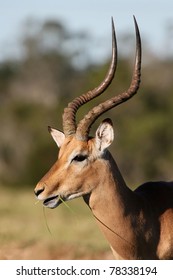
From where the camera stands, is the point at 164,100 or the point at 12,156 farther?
the point at 164,100

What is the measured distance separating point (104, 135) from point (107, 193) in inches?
21.6

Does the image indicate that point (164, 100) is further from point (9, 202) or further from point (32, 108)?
point (9, 202)

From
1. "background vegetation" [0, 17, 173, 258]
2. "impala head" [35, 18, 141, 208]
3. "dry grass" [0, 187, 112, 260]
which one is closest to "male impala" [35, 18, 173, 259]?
"impala head" [35, 18, 141, 208]

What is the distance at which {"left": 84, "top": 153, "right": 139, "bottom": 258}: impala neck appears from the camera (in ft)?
29.3

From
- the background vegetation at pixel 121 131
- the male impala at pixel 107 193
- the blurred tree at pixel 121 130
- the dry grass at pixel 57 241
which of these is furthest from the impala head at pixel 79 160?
the blurred tree at pixel 121 130

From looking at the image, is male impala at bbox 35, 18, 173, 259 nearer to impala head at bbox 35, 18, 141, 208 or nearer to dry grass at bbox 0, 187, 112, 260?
impala head at bbox 35, 18, 141, 208

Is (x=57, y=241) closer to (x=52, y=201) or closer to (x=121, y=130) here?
(x=52, y=201)

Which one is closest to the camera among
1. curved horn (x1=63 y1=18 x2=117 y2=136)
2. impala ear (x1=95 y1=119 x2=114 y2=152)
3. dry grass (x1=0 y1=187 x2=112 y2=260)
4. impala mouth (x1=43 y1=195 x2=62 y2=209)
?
impala mouth (x1=43 y1=195 x2=62 y2=209)

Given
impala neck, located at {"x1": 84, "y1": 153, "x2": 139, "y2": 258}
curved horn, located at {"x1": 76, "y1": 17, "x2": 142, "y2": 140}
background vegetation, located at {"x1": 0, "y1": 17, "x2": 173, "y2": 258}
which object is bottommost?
impala neck, located at {"x1": 84, "y1": 153, "x2": 139, "y2": 258}

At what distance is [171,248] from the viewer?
906 centimetres

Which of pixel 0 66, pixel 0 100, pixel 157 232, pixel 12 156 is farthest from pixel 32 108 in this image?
pixel 157 232

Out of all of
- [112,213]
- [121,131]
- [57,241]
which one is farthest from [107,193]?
[121,131]

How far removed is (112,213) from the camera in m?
8.98

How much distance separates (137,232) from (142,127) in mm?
36289
